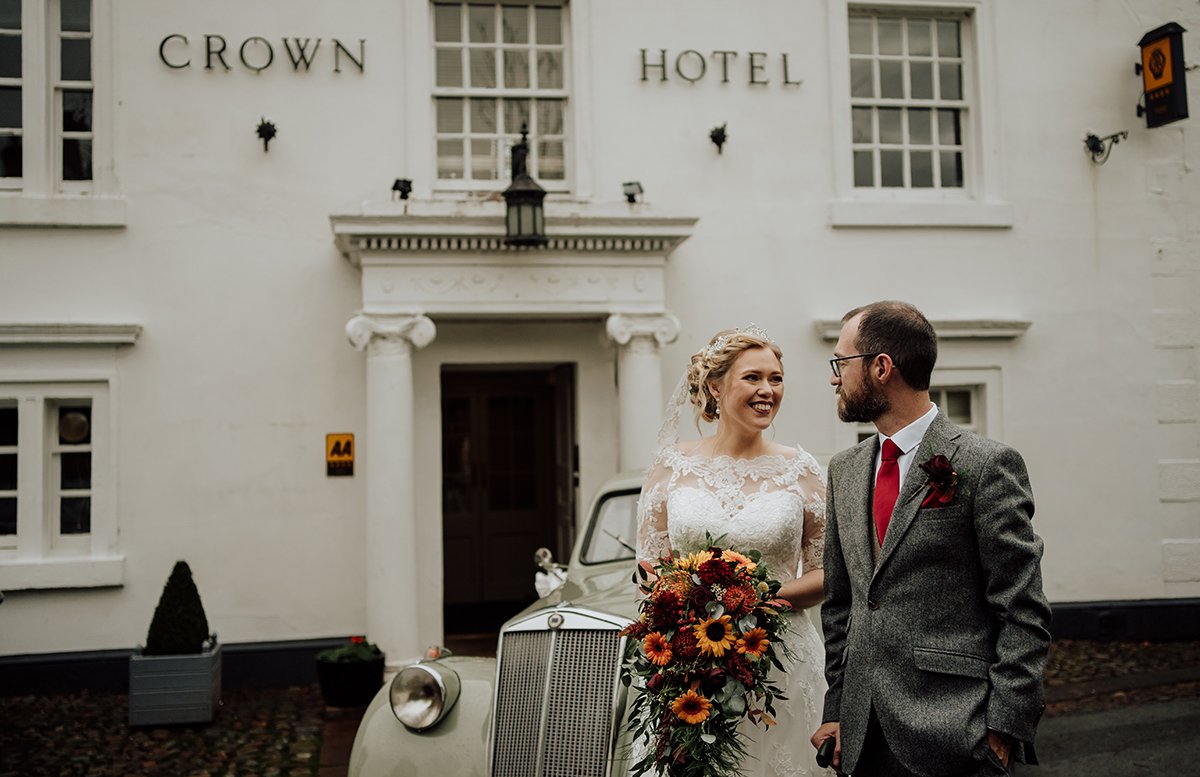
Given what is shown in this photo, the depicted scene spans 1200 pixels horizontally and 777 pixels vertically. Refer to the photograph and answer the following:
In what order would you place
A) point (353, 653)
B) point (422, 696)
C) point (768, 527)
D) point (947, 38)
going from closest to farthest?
point (768, 527), point (422, 696), point (353, 653), point (947, 38)

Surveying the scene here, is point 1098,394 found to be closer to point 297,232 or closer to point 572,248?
point 572,248

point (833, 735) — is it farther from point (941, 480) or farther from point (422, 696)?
point (422, 696)

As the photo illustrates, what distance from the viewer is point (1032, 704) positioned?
2.56 m

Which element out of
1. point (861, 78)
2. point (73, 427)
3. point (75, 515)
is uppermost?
point (861, 78)

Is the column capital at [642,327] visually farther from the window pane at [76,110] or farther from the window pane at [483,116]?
the window pane at [76,110]

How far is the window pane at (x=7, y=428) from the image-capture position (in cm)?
822

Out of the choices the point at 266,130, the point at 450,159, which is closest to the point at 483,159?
the point at 450,159

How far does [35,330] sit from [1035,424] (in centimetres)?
884

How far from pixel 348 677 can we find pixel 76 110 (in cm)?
529

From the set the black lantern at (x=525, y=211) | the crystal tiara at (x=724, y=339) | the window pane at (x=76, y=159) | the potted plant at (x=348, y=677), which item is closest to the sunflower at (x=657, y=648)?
the crystal tiara at (x=724, y=339)

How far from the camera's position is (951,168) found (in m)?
9.77

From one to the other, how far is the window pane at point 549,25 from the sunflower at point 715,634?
23.6ft

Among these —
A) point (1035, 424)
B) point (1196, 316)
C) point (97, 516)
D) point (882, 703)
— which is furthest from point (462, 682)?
point (1196, 316)

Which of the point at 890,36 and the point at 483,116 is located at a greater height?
the point at 890,36
